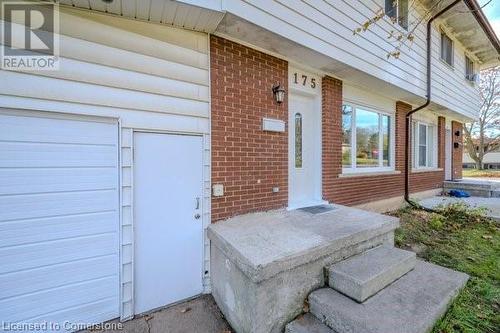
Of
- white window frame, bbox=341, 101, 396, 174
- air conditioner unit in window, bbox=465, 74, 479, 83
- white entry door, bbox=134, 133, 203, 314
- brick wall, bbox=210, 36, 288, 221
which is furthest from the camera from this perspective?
air conditioner unit in window, bbox=465, 74, 479, 83

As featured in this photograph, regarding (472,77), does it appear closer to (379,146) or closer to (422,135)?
(422,135)

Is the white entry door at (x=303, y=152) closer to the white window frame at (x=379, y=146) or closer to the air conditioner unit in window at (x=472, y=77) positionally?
the white window frame at (x=379, y=146)

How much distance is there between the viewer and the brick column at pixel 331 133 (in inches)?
204

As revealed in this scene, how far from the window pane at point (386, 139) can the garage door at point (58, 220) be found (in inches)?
274

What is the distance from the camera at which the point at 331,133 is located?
529cm

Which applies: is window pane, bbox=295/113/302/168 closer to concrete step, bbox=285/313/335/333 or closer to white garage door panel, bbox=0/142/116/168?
concrete step, bbox=285/313/335/333

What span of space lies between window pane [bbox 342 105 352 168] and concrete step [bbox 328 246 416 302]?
2.93 meters

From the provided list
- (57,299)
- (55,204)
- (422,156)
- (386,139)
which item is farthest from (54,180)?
(422,156)

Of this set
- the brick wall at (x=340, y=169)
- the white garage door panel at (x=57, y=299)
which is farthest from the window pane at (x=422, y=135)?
the white garage door panel at (x=57, y=299)

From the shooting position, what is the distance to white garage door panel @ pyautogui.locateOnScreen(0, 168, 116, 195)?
2.40 meters

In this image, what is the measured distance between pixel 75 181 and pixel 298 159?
3739mm

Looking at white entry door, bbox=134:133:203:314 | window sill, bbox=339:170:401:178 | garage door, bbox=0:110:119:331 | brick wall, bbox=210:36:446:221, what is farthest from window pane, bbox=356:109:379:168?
garage door, bbox=0:110:119:331


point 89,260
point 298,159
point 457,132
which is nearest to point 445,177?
point 457,132

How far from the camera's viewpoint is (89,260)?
9.00 feet
